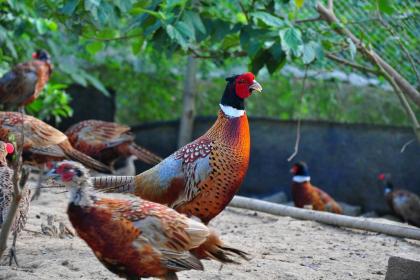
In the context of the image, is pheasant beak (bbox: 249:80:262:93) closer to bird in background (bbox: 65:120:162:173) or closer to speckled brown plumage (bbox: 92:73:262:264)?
speckled brown plumage (bbox: 92:73:262:264)

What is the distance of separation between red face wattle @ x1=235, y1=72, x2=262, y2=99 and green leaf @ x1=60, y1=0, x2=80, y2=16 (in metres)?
1.28

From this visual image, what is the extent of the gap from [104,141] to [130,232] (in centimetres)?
368

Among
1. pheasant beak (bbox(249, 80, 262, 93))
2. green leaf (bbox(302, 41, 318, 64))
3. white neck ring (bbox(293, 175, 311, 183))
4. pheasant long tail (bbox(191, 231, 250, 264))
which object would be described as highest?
green leaf (bbox(302, 41, 318, 64))

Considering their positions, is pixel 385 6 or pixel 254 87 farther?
pixel 385 6

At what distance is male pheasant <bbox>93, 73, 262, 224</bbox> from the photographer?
446cm

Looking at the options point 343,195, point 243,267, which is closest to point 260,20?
point 243,267

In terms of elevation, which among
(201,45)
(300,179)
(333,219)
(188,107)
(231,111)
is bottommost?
(300,179)

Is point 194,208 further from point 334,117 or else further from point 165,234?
point 334,117

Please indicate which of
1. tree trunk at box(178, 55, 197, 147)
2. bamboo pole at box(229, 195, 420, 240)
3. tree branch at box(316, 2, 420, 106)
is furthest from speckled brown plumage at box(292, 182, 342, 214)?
tree branch at box(316, 2, 420, 106)

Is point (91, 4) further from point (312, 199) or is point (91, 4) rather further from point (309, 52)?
point (312, 199)

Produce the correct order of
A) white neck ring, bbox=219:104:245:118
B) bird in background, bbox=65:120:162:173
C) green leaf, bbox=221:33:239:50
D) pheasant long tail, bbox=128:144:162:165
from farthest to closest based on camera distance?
pheasant long tail, bbox=128:144:162:165 → bird in background, bbox=65:120:162:173 → green leaf, bbox=221:33:239:50 → white neck ring, bbox=219:104:245:118

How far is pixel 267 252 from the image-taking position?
463 cm

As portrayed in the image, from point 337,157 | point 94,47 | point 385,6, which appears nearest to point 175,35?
point 94,47

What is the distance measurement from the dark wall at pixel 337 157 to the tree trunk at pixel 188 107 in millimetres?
144
